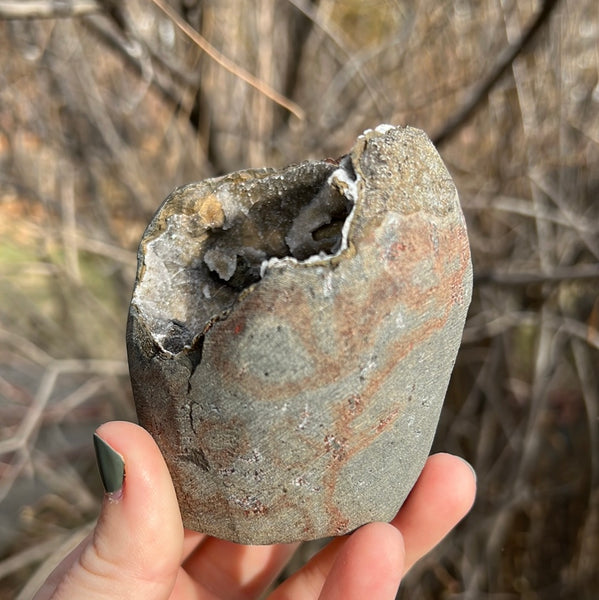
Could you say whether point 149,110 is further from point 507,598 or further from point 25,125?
point 507,598

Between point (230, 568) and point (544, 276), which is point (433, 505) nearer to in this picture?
point (230, 568)

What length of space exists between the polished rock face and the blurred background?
1090 mm

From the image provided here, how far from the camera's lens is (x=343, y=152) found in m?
2.32

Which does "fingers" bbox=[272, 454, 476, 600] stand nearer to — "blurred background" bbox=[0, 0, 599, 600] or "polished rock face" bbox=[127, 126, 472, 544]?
"polished rock face" bbox=[127, 126, 472, 544]

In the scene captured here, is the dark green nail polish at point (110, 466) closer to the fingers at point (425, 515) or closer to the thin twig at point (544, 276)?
the fingers at point (425, 515)

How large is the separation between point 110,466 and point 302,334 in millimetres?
386

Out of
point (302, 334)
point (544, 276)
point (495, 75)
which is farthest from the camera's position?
point (544, 276)

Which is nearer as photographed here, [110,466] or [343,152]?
[110,466]

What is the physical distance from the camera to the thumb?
0.97 m

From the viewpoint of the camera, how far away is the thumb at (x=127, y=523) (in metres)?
0.97

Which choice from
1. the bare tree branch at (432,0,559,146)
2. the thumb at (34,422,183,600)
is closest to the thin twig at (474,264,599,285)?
the bare tree branch at (432,0,559,146)

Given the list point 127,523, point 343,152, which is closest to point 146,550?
point 127,523

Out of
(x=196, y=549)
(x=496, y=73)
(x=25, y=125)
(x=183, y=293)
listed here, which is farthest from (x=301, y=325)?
(x=25, y=125)

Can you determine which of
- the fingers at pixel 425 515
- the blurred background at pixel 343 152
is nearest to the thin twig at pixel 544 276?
the blurred background at pixel 343 152
